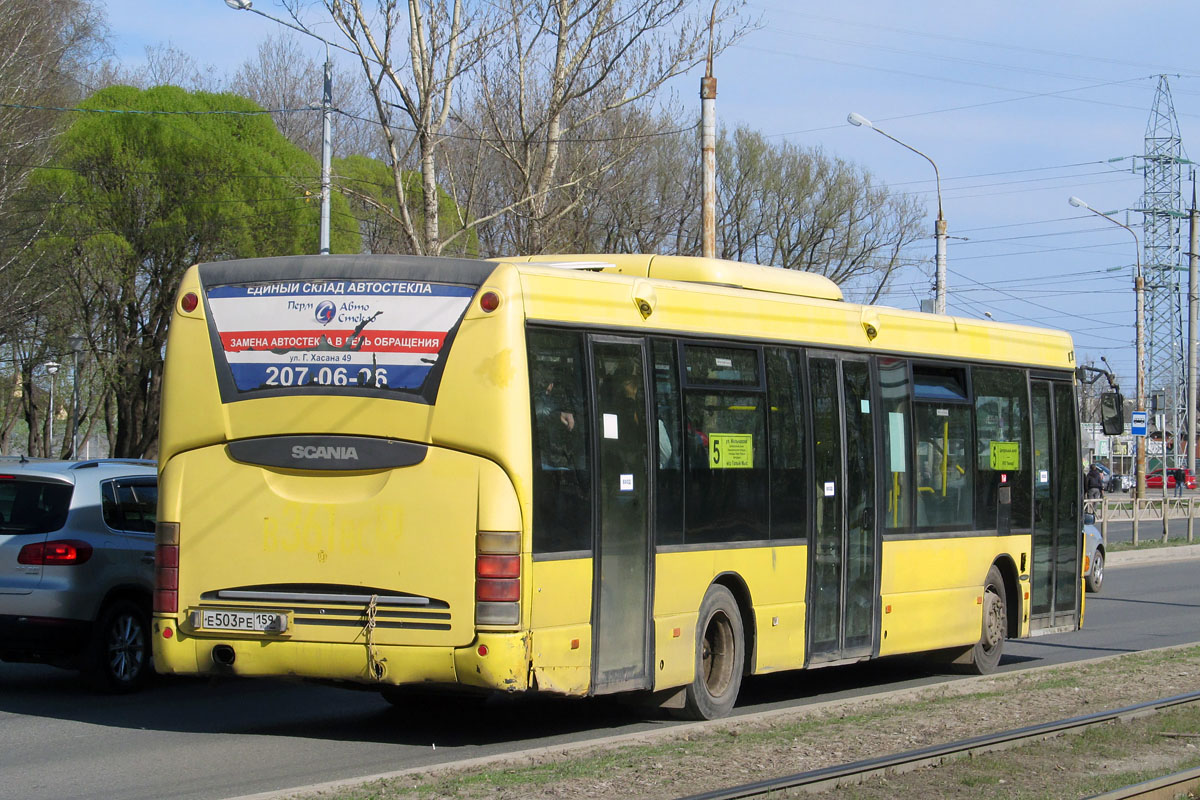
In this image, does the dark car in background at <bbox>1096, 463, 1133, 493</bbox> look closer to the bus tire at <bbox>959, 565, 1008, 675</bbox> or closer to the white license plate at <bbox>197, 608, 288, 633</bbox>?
the bus tire at <bbox>959, 565, 1008, 675</bbox>

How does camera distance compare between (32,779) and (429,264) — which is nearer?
(32,779)

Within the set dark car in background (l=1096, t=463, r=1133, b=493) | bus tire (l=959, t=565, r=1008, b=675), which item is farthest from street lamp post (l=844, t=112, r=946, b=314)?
dark car in background (l=1096, t=463, r=1133, b=493)

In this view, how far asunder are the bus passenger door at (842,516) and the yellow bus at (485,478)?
0.22 meters

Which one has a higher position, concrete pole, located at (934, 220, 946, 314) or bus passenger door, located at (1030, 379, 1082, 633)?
concrete pole, located at (934, 220, 946, 314)

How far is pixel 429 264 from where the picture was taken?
8.91 meters

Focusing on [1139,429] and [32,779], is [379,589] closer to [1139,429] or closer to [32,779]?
[32,779]

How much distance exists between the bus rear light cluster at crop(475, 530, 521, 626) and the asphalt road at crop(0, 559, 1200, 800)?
3.38 ft

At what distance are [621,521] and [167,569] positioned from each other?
9.26ft

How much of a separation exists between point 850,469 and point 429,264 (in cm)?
434

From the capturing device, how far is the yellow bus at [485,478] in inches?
338

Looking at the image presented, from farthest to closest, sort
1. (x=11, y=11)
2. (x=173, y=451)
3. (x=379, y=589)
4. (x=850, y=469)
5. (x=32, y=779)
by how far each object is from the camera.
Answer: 1. (x=11, y=11)
2. (x=850, y=469)
3. (x=173, y=451)
4. (x=379, y=589)
5. (x=32, y=779)

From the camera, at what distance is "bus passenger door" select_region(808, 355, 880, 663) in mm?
11352

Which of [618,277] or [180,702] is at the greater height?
[618,277]

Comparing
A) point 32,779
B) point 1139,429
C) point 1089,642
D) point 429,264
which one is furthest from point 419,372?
point 1139,429
